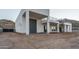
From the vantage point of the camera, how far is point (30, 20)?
15.1 feet

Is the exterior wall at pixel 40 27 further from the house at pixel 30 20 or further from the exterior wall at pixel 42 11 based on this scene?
the exterior wall at pixel 42 11

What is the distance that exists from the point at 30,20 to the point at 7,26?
0.60 meters

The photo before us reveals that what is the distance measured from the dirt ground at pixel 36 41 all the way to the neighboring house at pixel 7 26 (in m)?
0.10

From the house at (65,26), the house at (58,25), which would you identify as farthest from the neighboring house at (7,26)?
the house at (65,26)

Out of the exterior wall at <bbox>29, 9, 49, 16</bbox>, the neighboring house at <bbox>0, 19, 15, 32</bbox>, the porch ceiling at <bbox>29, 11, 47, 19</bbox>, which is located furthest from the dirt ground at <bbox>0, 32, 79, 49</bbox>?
the exterior wall at <bbox>29, 9, 49, 16</bbox>

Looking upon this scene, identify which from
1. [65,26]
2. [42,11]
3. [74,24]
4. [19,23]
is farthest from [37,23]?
[74,24]

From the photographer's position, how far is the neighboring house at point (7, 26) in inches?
179

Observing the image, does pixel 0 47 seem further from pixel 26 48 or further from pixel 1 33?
pixel 26 48

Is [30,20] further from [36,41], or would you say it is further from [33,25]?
[36,41]

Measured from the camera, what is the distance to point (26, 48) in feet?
14.9

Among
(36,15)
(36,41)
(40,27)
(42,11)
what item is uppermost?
(42,11)

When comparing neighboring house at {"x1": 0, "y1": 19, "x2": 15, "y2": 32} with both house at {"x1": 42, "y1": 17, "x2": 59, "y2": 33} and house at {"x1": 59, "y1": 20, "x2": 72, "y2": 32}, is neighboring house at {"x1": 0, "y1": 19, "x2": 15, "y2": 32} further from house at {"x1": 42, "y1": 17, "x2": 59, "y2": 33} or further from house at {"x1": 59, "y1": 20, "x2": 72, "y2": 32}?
house at {"x1": 59, "y1": 20, "x2": 72, "y2": 32}
